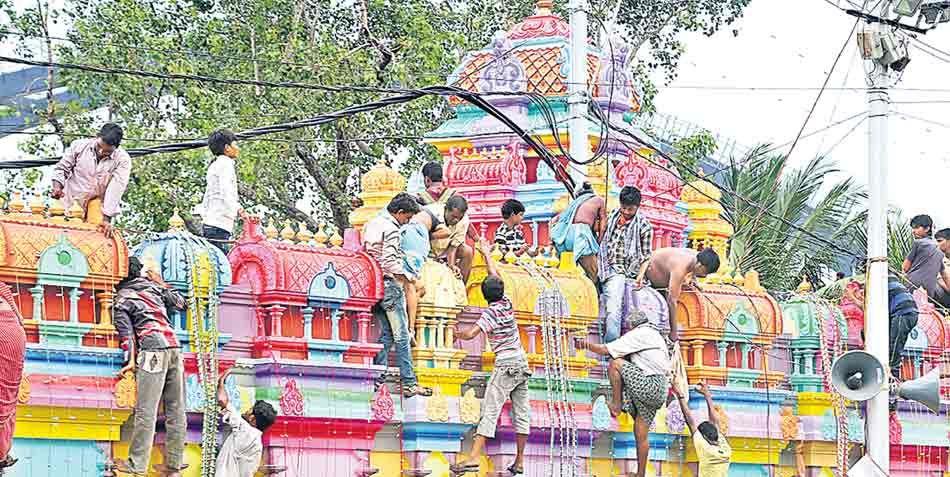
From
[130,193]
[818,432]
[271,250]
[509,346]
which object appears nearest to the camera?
[271,250]

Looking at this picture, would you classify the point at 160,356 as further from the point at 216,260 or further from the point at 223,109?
the point at 223,109

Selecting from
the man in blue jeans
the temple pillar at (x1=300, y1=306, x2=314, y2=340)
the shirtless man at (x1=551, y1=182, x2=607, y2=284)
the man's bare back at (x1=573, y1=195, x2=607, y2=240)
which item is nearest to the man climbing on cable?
the shirtless man at (x1=551, y1=182, x2=607, y2=284)

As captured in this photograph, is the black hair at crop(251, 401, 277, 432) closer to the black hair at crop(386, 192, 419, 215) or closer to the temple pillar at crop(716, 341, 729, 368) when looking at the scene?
the black hair at crop(386, 192, 419, 215)

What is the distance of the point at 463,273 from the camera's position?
16.0 metres

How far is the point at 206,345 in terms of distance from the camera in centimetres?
1392

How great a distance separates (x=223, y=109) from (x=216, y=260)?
358 inches

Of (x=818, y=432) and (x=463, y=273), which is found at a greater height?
(x=463, y=273)

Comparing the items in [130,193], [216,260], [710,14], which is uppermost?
[710,14]

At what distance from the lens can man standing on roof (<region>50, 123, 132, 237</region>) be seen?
13664mm

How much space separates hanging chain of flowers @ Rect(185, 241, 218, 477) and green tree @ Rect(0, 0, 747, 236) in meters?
7.42

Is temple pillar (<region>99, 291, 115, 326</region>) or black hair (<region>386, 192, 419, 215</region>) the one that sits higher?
black hair (<region>386, 192, 419, 215</region>)

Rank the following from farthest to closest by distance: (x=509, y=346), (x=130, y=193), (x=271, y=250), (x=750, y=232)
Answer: (x=750, y=232) → (x=130, y=193) → (x=509, y=346) → (x=271, y=250)

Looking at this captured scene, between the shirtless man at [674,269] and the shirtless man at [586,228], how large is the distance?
1.47 feet

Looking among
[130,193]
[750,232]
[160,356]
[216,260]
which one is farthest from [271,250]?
[750,232]
